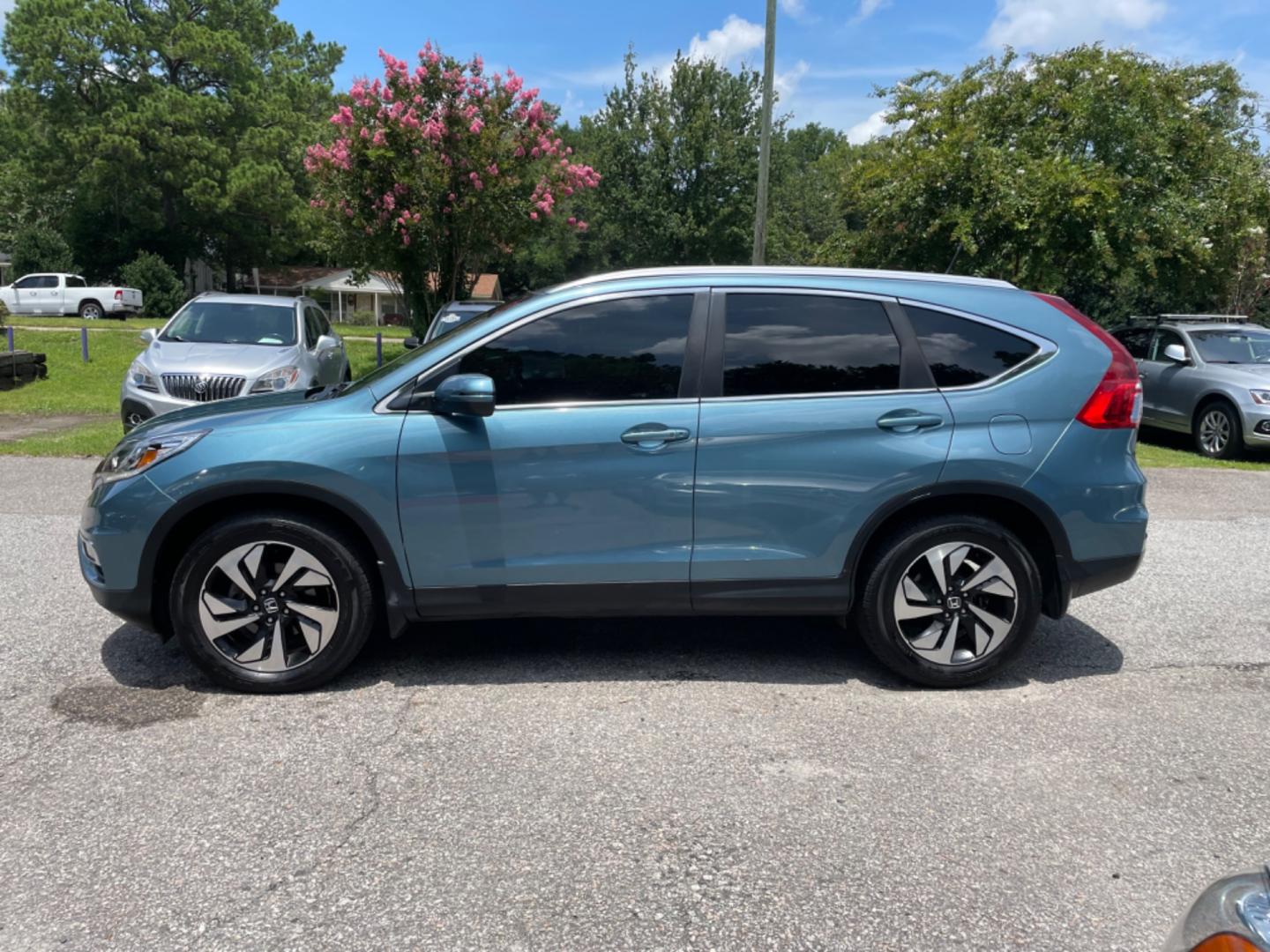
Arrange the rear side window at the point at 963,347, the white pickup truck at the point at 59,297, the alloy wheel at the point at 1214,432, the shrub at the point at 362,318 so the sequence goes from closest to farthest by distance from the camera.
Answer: the rear side window at the point at 963,347 < the alloy wheel at the point at 1214,432 < the white pickup truck at the point at 59,297 < the shrub at the point at 362,318

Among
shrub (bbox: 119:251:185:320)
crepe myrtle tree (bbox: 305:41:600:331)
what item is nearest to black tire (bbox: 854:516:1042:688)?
crepe myrtle tree (bbox: 305:41:600:331)

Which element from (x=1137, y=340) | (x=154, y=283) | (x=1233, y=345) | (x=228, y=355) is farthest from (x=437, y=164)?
(x=154, y=283)

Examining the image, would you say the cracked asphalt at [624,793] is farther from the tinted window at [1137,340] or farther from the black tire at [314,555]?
the tinted window at [1137,340]

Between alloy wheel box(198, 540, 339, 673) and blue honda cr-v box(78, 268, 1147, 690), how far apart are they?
0.01 metres

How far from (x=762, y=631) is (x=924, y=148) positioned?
1279 centimetres

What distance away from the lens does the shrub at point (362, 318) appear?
59.4 metres

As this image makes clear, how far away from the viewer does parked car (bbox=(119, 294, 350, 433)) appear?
9.67m

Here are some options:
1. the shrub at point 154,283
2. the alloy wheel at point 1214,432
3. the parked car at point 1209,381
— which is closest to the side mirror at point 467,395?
the parked car at point 1209,381

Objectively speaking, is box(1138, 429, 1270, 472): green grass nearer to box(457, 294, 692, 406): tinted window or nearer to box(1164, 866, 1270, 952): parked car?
box(457, 294, 692, 406): tinted window

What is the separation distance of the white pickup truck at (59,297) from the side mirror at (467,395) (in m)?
33.9

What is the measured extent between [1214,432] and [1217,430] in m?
0.05

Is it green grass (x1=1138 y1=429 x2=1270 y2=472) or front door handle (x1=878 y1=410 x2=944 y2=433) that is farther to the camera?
green grass (x1=1138 y1=429 x2=1270 y2=472)

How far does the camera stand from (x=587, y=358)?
159 inches

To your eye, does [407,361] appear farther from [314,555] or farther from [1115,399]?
[1115,399]
